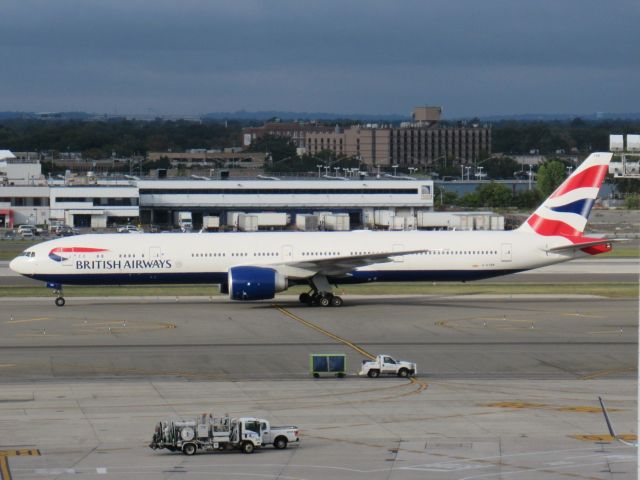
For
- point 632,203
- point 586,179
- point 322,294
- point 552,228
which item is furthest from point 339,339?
point 632,203

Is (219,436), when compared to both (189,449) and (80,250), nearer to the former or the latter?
(189,449)

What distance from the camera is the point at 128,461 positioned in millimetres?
32344

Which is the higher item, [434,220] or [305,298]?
[305,298]

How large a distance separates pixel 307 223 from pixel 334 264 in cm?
7298

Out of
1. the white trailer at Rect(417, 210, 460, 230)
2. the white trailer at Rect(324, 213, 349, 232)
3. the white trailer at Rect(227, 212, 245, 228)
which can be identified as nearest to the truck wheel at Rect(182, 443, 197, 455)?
the white trailer at Rect(324, 213, 349, 232)

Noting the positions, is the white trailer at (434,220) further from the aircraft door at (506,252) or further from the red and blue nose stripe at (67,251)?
the red and blue nose stripe at (67,251)

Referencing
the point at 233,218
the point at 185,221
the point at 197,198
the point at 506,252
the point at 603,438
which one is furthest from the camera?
the point at 197,198

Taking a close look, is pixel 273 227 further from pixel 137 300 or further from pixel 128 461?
pixel 128 461

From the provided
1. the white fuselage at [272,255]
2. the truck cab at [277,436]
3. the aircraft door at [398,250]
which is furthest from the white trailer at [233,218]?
the truck cab at [277,436]

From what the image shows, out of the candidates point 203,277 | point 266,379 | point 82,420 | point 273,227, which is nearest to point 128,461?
point 82,420

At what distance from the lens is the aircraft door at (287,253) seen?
223 feet

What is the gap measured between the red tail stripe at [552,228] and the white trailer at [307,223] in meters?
69.8

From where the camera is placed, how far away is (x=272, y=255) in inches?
2677

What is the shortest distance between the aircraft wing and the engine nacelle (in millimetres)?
1570
